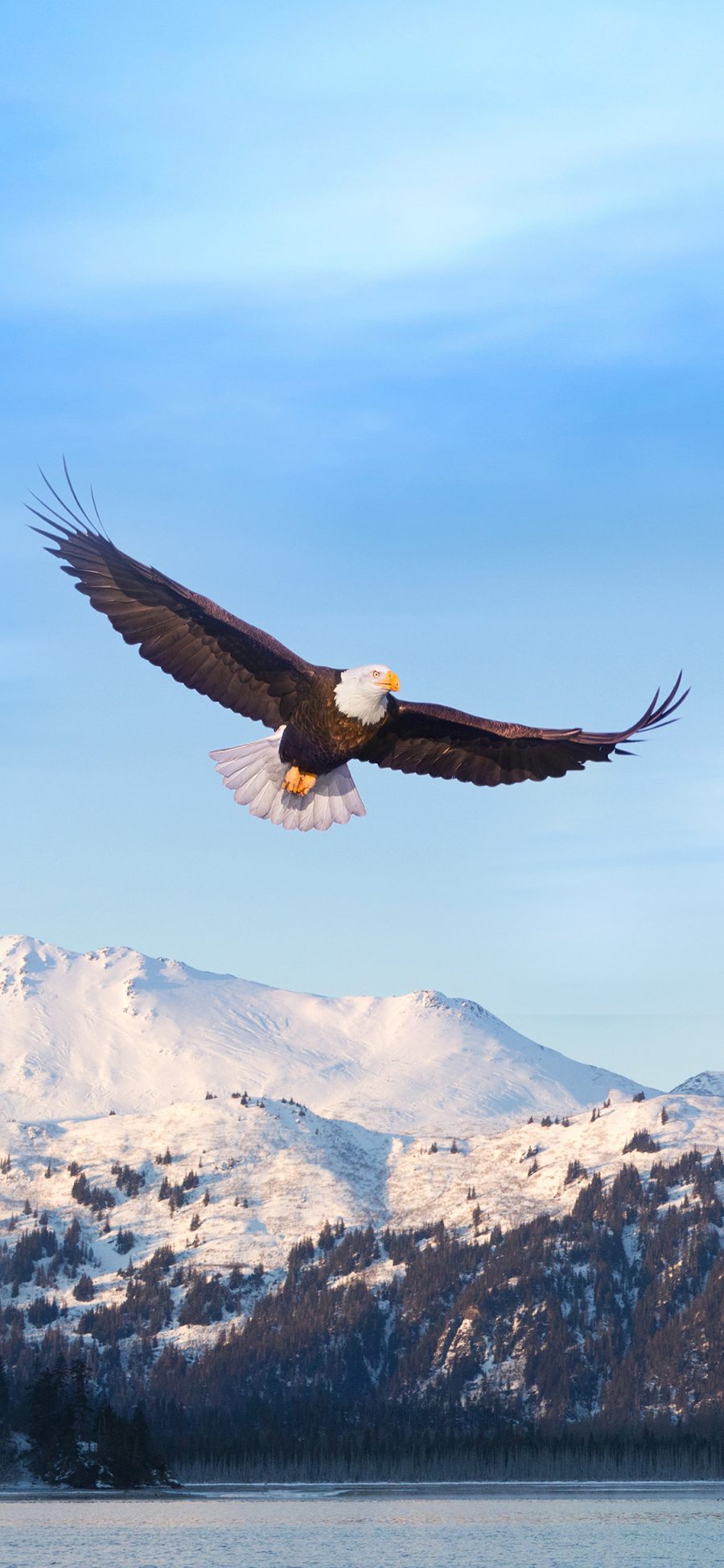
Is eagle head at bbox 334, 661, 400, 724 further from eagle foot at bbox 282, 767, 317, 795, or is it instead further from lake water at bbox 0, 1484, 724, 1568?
lake water at bbox 0, 1484, 724, 1568

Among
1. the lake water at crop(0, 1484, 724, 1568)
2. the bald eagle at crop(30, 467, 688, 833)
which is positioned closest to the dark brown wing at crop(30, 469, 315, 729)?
the bald eagle at crop(30, 467, 688, 833)

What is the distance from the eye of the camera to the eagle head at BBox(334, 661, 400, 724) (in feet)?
81.7

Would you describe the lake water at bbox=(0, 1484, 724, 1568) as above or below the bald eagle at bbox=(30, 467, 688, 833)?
below

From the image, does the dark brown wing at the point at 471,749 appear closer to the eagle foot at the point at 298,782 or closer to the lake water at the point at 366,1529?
the eagle foot at the point at 298,782

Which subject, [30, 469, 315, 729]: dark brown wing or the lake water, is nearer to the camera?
[30, 469, 315, 729]: dark brown wing

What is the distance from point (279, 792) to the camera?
1051 inches

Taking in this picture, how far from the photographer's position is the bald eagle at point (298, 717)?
2519cm

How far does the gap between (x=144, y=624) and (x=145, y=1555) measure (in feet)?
332

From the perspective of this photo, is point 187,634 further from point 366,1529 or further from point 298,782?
point 366,1529

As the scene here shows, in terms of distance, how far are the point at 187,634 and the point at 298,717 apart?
1.85 metres

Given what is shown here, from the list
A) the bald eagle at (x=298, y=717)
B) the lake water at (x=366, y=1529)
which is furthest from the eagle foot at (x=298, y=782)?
the lake water at (x=366, y=1529)

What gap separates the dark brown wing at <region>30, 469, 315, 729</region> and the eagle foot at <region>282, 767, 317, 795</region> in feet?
2.37

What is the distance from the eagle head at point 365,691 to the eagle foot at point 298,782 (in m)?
1.70

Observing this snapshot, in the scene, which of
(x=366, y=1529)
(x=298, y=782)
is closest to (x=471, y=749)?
(x=298, y=782)
